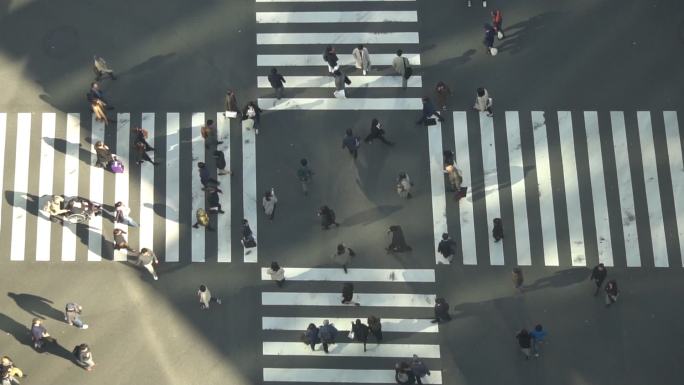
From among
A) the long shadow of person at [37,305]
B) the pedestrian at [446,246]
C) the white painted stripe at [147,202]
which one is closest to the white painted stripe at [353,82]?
the white painted stripe at [147,202]

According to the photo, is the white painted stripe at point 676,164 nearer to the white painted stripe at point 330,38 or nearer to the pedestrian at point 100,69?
the white painted stripe at point 330,38

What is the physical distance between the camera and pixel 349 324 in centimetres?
3147

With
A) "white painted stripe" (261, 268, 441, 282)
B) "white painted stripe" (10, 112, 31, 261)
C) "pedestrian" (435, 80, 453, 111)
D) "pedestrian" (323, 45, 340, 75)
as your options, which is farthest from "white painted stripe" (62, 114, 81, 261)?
"pedestrian" (435, 80, 453, 111)

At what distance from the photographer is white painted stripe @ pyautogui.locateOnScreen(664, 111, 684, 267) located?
3253cm

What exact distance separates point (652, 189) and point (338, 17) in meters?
14.0

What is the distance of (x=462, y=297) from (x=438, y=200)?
12.4 ft

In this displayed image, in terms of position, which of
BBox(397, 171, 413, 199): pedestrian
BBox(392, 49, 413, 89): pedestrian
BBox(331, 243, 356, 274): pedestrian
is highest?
BBox(392, 49, 413, 89): pedestrian

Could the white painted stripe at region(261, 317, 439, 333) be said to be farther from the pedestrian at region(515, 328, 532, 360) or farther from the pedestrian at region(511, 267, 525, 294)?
the pedestrian at region(511, 267, 525, 294)

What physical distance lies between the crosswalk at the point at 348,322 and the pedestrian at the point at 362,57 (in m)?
8.08

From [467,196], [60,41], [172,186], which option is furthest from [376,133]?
[60,41]

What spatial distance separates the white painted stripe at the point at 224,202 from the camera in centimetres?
3253

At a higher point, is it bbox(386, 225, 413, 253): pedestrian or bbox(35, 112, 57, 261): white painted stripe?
bbox(35, 112, 57, 261): white painted stripe

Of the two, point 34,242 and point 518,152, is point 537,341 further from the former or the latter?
point 34,242

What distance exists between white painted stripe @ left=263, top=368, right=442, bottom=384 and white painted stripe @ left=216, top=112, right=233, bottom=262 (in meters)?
4.61
